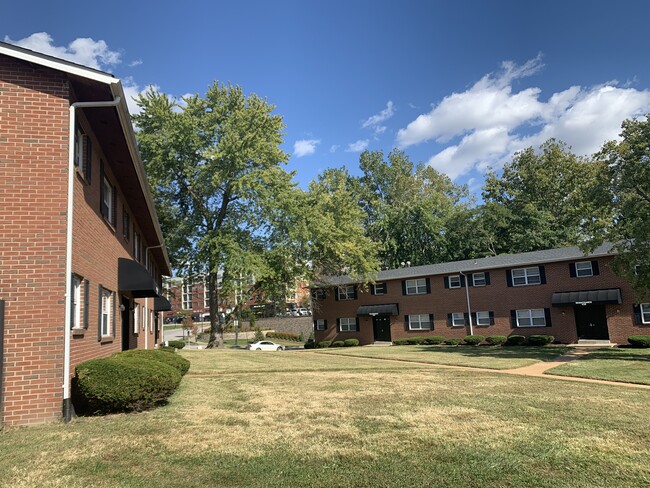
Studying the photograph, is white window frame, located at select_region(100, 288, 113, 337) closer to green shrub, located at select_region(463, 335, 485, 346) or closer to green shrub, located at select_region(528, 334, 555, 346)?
green shrub, located at select_region(463, 335, 485, 346)

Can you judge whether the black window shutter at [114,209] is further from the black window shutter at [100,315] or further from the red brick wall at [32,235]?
the red brick wall at [32,235]

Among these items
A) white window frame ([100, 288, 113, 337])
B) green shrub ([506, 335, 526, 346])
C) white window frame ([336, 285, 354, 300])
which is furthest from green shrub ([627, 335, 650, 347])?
white window frame ([100, 288, 113, 337])

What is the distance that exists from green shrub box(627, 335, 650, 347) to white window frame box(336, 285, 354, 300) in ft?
69.2

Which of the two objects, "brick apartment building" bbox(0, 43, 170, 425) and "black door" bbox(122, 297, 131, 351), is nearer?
"brick apartment building" bbox(0, 43, 170, 425)

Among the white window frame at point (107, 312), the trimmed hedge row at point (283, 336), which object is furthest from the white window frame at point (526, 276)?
the trimmed hedge row at point (283, 336)

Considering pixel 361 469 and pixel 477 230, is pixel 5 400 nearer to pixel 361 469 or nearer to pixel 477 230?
pixel 361 469

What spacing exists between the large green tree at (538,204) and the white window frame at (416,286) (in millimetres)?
15357

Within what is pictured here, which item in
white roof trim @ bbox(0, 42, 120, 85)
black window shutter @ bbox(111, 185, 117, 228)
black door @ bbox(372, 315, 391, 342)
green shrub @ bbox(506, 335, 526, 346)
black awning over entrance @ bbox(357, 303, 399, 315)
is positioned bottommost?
green shrub @ bbox(506, 335, 526, 346)

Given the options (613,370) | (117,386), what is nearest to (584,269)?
(613,370)

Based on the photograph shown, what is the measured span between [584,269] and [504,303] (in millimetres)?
5454

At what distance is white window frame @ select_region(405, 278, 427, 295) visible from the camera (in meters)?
37.1

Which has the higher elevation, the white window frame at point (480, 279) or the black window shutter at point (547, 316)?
the white window frame at point (480, 279)

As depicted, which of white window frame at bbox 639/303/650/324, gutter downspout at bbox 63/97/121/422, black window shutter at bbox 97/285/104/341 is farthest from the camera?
white window frame at bbox 639/303/650/324

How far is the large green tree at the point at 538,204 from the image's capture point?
153 ft
